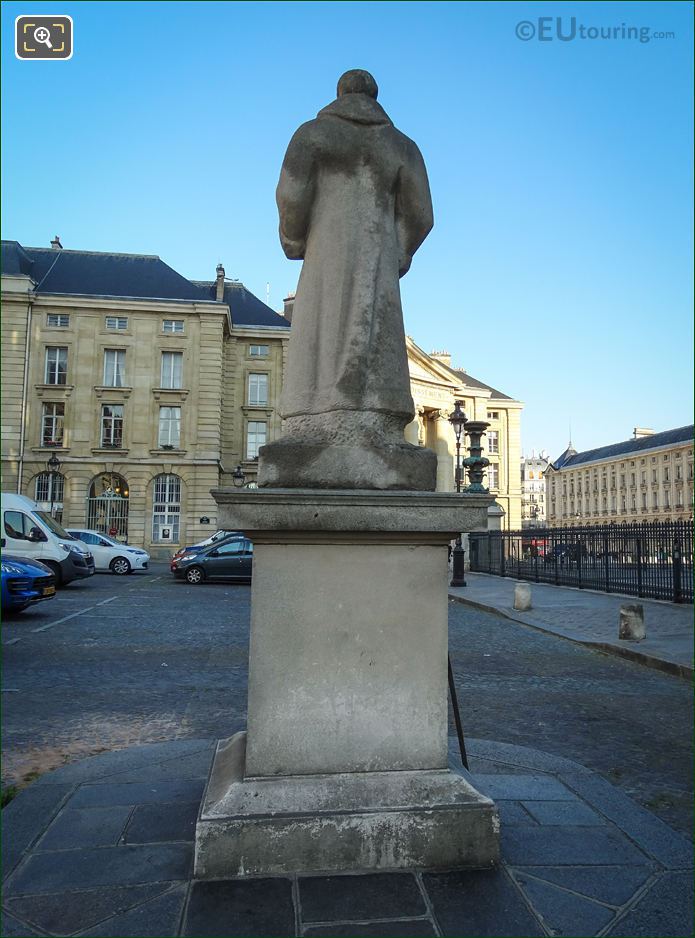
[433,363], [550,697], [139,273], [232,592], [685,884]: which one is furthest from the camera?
[433,363]

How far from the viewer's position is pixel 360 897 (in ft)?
7.75

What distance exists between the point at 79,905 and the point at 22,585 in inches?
384

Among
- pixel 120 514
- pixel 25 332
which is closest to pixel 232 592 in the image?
pixel 120 514

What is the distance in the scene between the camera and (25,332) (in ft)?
129

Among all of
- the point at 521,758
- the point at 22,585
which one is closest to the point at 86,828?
the point at 521,758

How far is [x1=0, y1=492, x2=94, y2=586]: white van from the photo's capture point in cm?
1638

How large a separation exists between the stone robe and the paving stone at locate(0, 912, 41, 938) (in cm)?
204

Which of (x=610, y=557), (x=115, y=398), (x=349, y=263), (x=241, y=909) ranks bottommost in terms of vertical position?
(x=241, y=909)

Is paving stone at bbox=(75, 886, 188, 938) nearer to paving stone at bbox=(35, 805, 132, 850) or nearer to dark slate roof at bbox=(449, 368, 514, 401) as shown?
paving stone at bbox=(35, 805, 132, 850)

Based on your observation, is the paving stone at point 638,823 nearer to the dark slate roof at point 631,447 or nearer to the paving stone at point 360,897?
the paving stone at point 360,897

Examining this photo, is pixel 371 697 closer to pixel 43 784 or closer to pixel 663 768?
pixel 43 784

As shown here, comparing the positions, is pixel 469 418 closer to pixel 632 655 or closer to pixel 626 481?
pixel 626 481

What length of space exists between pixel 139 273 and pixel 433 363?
28.2 m

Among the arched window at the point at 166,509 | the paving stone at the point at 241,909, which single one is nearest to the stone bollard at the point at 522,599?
the paving stone at the point at 241,909
